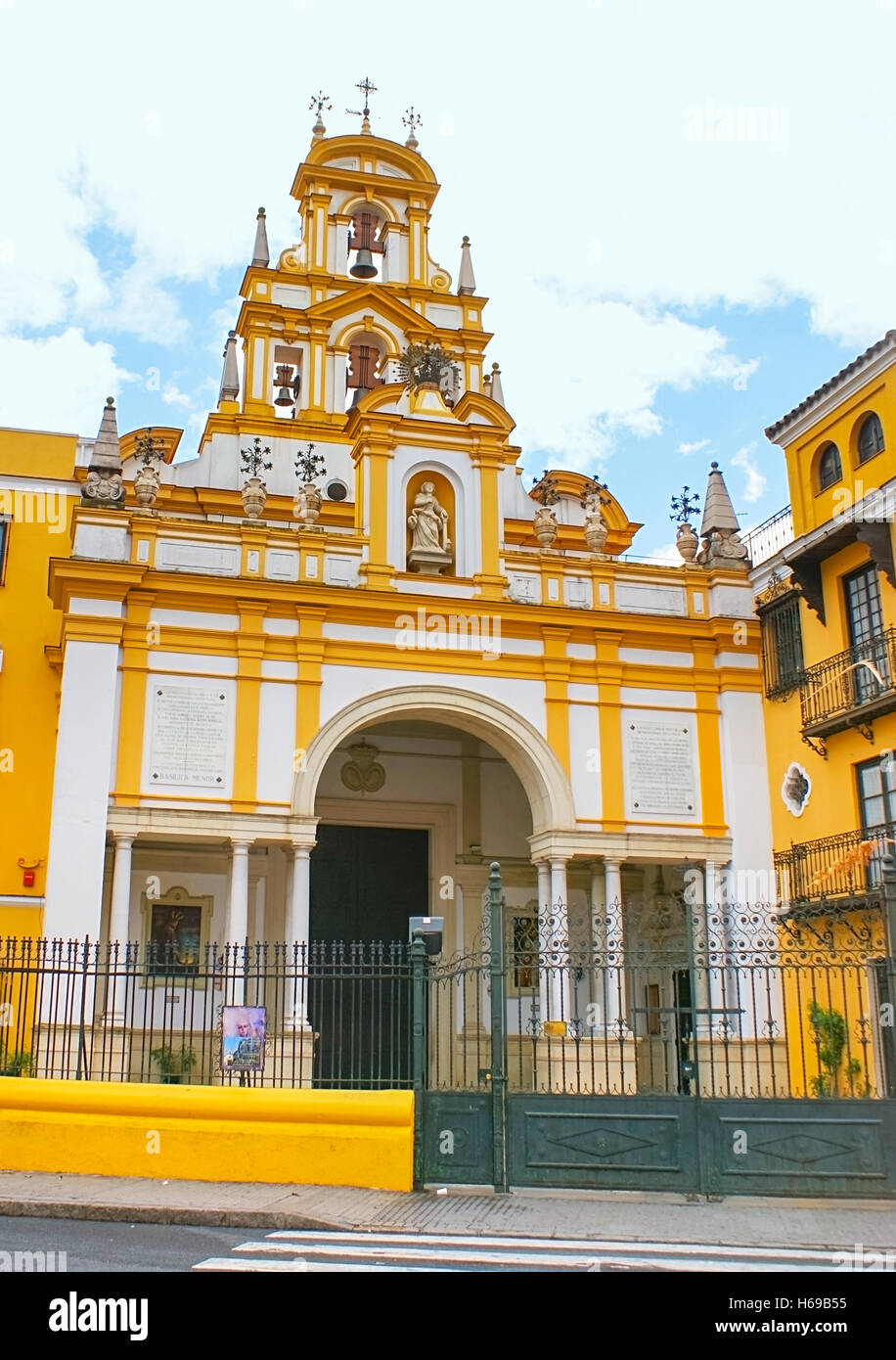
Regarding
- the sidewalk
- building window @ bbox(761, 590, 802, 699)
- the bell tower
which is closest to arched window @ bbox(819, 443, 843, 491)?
building window @ bbox(761, 590, 802, 699)

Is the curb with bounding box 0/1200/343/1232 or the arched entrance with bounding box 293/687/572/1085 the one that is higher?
the arched entrance with bounding box 293/687/572/1085

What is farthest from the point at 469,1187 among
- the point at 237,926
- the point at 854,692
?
the point at 854,692

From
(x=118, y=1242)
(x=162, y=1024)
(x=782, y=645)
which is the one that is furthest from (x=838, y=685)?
(x=118, y=1242)

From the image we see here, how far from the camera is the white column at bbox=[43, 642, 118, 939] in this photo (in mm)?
18016

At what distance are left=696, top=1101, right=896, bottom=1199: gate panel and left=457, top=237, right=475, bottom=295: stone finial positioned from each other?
19498 mm

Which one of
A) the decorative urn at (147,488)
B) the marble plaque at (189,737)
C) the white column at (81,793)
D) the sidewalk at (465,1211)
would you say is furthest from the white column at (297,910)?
the sidewalk at (465,1211)

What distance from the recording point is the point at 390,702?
20391 mm

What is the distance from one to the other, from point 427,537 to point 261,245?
844 cm

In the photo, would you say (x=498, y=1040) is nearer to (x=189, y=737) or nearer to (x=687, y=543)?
(x=189, y=737)

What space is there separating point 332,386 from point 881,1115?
17.7 meters

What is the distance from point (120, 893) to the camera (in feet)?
60.8

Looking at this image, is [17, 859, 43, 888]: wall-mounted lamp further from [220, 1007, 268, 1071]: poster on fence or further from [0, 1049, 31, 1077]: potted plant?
[220, 1007, 268, 1071]: poster on fence

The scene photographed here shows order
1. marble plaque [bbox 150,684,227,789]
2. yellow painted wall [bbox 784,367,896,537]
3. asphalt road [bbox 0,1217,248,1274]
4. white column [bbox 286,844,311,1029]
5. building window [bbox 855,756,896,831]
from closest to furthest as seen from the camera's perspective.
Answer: asphalt road [bbox 0,1217,248,1274]
building window [bbox 855,756,896,831]
yellow painted wall [bbox 784,367,896,537]
white column [bbox 286,844,311,1029]
marble plaque [bbox 150,684,227,789]
